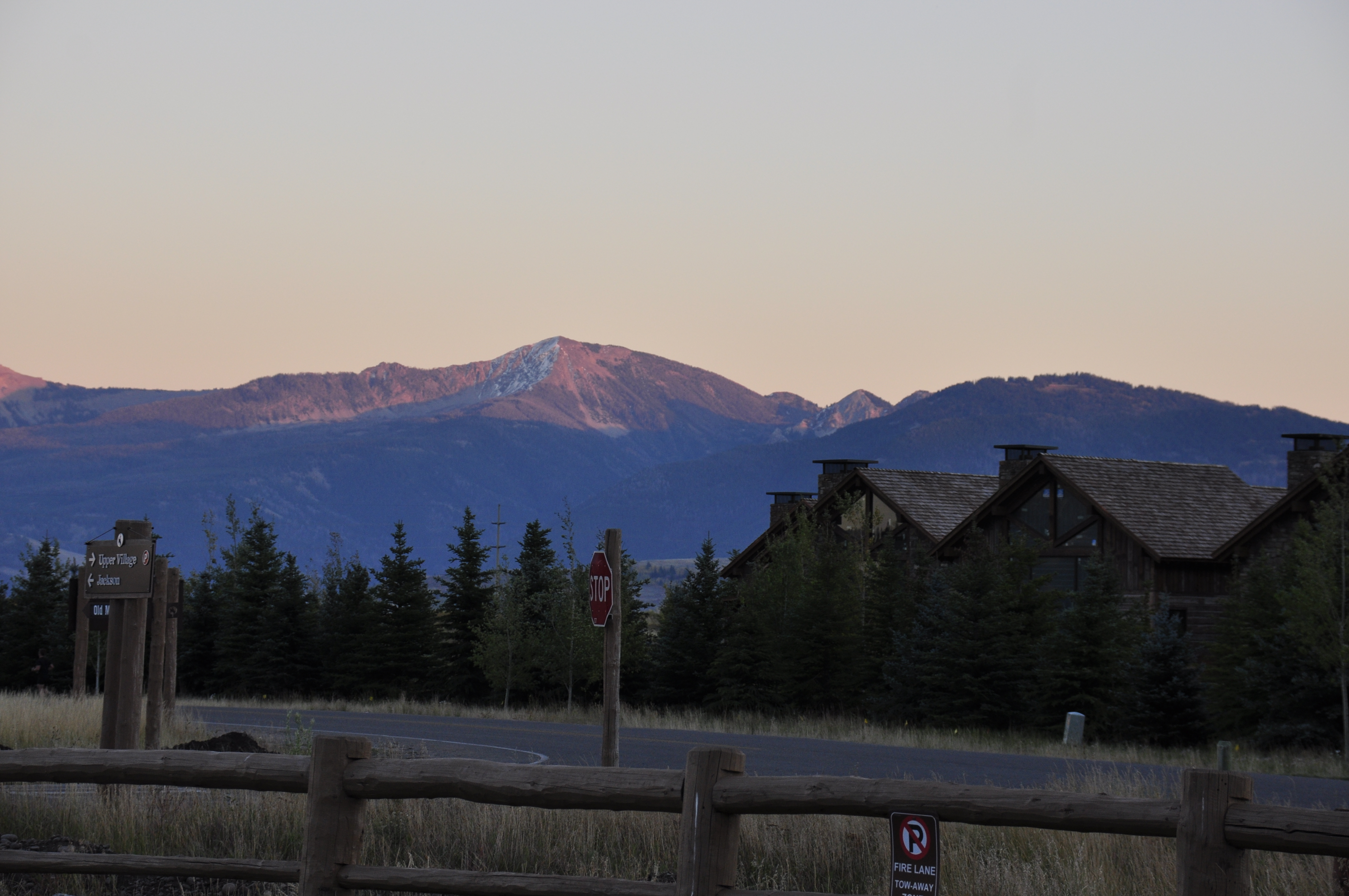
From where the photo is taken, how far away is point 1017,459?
156ft

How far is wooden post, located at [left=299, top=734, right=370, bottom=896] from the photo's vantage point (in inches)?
284

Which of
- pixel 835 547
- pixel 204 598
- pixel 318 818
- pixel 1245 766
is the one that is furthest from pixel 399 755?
pixel 204 598

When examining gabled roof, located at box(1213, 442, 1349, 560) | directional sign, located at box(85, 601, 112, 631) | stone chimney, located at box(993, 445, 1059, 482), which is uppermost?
stone chimney, located at box(993, 445, 1059, 482)

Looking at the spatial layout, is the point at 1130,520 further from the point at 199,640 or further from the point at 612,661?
the point at 612,661

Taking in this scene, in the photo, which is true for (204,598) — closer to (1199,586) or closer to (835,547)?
(835,547)

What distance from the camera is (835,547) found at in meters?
41.2

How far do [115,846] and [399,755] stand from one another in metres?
7.98

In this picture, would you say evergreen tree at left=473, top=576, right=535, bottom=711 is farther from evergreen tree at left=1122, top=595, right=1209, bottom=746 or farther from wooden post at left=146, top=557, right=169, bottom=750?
wooden post at left=146, top=557, right=169, bottom=750

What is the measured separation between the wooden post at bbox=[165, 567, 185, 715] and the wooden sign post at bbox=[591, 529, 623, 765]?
739cm

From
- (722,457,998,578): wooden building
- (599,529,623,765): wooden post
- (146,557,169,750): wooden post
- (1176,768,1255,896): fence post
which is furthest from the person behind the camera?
(722,457,998,578): wooden building

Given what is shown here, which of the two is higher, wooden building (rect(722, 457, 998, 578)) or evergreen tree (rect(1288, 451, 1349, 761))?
wooden building (rect(722, 457, 998, 578))

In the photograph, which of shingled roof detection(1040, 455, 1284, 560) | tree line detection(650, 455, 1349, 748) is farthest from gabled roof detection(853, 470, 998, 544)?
tree line detection(650, 455, 1349, 748)

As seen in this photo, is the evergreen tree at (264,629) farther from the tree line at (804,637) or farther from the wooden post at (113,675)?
the wooden post at (113,675)

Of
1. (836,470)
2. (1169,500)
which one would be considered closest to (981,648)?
(1169,500)
